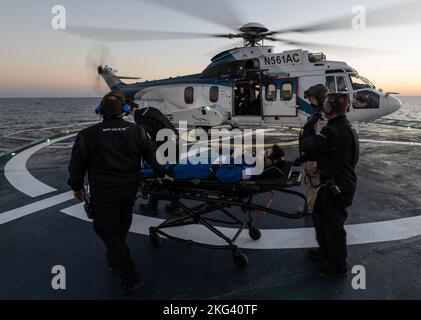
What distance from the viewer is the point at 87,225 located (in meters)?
4.80

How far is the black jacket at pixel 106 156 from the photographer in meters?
2.99

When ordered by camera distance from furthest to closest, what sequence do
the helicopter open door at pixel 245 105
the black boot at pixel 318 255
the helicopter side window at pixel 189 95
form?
the helicopter side window at pixel 189 95 < the helicopter open door at pixel 245 105 < the black boot at pixel 318 255

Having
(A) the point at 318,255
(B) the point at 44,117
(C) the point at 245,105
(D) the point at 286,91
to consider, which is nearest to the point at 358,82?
→ (D) the point at 286,91

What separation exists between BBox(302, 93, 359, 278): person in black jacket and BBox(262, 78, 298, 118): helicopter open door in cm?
861

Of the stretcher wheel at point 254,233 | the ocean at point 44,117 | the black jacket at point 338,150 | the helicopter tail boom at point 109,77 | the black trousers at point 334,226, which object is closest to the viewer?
the black jacket at point 338,150

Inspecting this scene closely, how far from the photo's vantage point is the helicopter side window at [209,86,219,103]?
13.0 m

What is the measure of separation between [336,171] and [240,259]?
152 centimetres

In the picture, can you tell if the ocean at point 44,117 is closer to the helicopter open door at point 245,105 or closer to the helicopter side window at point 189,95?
the helicopter side window at point 189,95

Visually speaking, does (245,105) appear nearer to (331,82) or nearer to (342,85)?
(331,82)

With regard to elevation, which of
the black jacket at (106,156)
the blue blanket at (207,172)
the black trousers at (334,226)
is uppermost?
the black jacket at (106,156)

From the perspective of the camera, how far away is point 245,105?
12.9m

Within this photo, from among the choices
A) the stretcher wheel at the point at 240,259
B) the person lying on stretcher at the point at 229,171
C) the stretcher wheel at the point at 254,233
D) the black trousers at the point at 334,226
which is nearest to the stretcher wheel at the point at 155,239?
the person lying on stretcher at the point at 229,171

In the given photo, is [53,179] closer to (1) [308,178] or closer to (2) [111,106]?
(2) [111,106]
